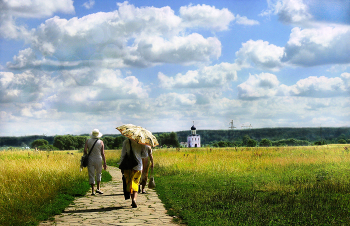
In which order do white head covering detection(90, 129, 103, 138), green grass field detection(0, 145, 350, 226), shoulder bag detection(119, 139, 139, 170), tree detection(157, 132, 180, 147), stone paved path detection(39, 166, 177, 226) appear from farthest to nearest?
tree detection(157, 132, 180, 147)
white head covering detection(90, 129, 103, 138)
shoulder bag detection(119, 139, 139, 170)
green grass field detection(0, 145, 350, 226)
stone paved path detection(39, 166, 177, 226)

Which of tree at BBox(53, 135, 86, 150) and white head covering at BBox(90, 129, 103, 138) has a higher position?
white head covering at BBox(90, 129, 103, 138)

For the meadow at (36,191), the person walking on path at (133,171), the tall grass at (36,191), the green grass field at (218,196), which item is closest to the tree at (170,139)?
the green grass field at (218,196)

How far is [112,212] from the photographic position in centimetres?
814

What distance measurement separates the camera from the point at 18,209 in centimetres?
794

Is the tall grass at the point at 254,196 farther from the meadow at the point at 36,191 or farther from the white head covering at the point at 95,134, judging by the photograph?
the meadow at the point at 36,191

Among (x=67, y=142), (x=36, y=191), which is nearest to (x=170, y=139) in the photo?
(x=67, y=142)

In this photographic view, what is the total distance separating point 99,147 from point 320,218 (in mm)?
6708

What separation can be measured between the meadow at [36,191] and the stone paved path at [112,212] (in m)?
0.38

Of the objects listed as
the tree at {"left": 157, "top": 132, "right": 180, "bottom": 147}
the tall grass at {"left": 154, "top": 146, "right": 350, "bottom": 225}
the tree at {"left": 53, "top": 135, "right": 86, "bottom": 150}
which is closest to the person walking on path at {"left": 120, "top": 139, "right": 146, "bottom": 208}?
the tall grass at {"left": 154, "top": 146, "right": 350, "bottom": 225}

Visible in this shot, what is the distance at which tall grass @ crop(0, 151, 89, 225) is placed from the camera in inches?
300

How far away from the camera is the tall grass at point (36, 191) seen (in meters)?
7.61

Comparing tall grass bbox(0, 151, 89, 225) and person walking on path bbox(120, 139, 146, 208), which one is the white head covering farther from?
person walking on path bbox(120, 139, 146, 208)

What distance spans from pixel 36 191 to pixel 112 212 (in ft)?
9.82

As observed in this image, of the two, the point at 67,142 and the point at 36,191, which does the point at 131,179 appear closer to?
the point at 36,191
